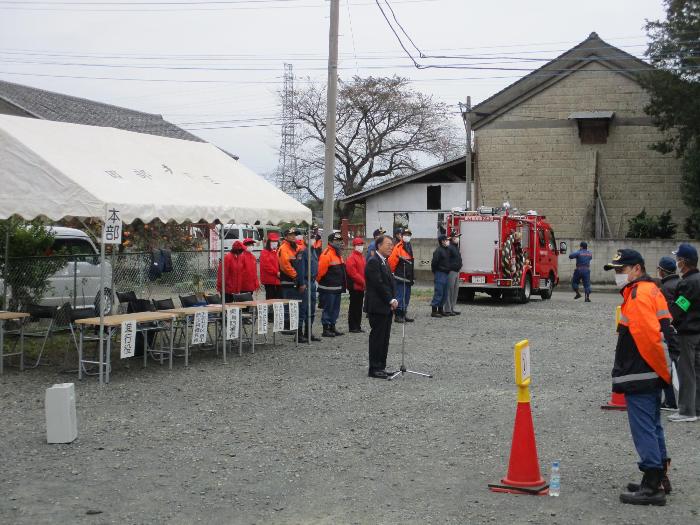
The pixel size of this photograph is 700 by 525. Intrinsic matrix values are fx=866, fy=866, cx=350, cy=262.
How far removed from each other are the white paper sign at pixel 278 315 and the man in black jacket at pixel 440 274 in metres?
6.42

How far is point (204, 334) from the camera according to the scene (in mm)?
12758

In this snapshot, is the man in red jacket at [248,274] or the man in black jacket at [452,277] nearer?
the man in red jacket at [248,274]

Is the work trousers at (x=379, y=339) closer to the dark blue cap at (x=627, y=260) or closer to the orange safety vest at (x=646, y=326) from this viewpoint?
the dark blue cap at (x=627, y=260)

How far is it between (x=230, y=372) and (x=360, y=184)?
44817mm

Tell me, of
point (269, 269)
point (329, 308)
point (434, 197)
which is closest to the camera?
point (269, 269)

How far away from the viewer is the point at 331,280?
52.0 feet

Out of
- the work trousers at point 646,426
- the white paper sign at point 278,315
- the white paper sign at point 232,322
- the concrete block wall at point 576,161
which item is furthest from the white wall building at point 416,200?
the work trousers at point 646,426

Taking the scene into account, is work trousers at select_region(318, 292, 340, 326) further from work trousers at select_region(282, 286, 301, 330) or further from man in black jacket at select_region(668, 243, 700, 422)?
man in black jacket at select_region(668, 243, 700, 422)

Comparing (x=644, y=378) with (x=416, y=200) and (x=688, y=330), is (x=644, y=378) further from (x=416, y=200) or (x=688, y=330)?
(x=416, y=200)

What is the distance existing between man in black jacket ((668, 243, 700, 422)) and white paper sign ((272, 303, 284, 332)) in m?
6.76

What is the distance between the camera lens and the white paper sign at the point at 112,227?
1030cm

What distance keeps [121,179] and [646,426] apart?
7.64 m

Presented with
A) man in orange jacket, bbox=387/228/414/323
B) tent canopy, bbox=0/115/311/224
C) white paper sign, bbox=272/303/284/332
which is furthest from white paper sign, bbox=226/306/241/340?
man in orange jacket, bbox=387/228/414/323

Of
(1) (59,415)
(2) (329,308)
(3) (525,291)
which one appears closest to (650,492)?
(1) (59,415)
